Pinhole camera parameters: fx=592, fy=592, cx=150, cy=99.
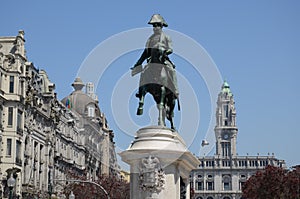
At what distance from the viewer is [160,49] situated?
21438 mm

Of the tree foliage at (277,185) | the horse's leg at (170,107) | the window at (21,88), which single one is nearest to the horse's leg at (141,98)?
the horse's leg at (170,107)

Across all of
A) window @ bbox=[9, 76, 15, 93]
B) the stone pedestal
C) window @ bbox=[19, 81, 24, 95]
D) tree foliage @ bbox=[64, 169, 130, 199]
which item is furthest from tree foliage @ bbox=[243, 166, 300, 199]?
the stone pedestal

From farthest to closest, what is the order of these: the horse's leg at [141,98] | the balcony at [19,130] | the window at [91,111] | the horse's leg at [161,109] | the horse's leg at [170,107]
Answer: the window at [91,111], the balcony at [19,130], the horse's leg at [170,107], the horse's leg at [141,98], the horse's leg at [161,109]

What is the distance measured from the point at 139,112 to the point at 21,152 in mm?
42654

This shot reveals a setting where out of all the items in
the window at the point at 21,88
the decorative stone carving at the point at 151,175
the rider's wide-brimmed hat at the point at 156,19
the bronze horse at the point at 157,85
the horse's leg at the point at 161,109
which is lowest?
the decorative stone carving at the point at 151,175

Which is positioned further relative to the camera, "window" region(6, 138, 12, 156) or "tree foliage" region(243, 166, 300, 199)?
"tree foliage" region(243, 166, 300, 199)

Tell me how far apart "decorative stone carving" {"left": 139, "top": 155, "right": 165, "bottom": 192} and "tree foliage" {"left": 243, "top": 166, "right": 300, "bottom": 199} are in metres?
49.8

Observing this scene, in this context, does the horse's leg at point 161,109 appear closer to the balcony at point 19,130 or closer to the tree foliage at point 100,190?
the balcony at point 19,130

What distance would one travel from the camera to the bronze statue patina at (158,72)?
70.1ft

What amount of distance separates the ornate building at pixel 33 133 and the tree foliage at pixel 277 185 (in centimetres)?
2546

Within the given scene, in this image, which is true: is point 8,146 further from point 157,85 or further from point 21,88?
point 157,85

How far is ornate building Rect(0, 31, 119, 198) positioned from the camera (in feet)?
196

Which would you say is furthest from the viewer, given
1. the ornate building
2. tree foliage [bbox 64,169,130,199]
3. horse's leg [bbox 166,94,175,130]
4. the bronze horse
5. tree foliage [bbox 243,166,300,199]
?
tree foliage [bbox 64,169,130,199]

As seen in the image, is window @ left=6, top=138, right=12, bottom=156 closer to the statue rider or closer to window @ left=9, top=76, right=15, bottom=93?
window @ left=9, top=76, right=15, bottom=93
